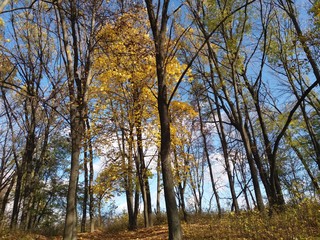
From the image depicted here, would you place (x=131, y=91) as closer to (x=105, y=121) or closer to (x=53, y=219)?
(x=105, y=121)

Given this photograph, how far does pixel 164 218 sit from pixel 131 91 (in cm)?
854

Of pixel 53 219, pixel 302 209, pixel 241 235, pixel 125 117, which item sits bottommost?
pixel 241 235

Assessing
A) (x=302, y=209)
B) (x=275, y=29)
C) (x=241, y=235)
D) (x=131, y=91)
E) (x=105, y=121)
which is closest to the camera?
(x=241, y=235)

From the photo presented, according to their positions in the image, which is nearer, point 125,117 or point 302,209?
point 302,209

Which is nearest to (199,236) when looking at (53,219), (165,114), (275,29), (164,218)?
(165,114)

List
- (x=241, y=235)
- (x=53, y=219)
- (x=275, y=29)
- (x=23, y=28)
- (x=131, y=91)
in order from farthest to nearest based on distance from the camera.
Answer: (x=53, y=219)
(x=275, y=29)
(x=23, y=28)
(x=131, y=91)
(x=241, y=235)

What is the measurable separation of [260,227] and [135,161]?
633 centimetres

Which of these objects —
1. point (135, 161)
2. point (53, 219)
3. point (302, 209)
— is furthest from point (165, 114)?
point (53, 219)

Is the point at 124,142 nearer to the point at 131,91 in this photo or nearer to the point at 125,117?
the point at 125,117

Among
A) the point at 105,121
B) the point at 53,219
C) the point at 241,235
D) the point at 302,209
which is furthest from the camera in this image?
the point at 53,219

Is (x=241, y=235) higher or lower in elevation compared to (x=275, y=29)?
lower

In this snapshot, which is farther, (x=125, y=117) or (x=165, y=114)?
(x=125, y=117)

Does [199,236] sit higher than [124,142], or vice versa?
[124,142]

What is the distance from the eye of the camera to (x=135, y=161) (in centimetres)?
1186
